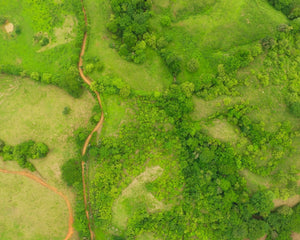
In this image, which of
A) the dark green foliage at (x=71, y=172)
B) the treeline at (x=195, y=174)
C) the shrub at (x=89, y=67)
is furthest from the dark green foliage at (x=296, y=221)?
the shrub at (x=89, y=67)

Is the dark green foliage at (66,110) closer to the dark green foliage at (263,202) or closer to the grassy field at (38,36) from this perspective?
the grassy field at (38,36)

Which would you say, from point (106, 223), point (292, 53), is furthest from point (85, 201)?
point (292, 53)

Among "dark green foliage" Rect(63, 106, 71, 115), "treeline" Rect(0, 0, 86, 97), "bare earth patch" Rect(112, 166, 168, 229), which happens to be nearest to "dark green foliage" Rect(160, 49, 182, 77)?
"treeline" Rect(0, 0, 86, 97)

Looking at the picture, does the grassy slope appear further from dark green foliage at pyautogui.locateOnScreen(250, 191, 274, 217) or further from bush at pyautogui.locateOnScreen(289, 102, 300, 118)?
dark green foliage at pyautogui.locateOnScreen(250, 191, 274, 217)

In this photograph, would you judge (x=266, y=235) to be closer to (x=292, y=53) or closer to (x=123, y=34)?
(x=292, y=53)

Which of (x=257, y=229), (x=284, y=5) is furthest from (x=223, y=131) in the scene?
(x=284, y=5)

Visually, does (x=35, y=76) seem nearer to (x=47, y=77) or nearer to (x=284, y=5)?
(x=47, y=77)
